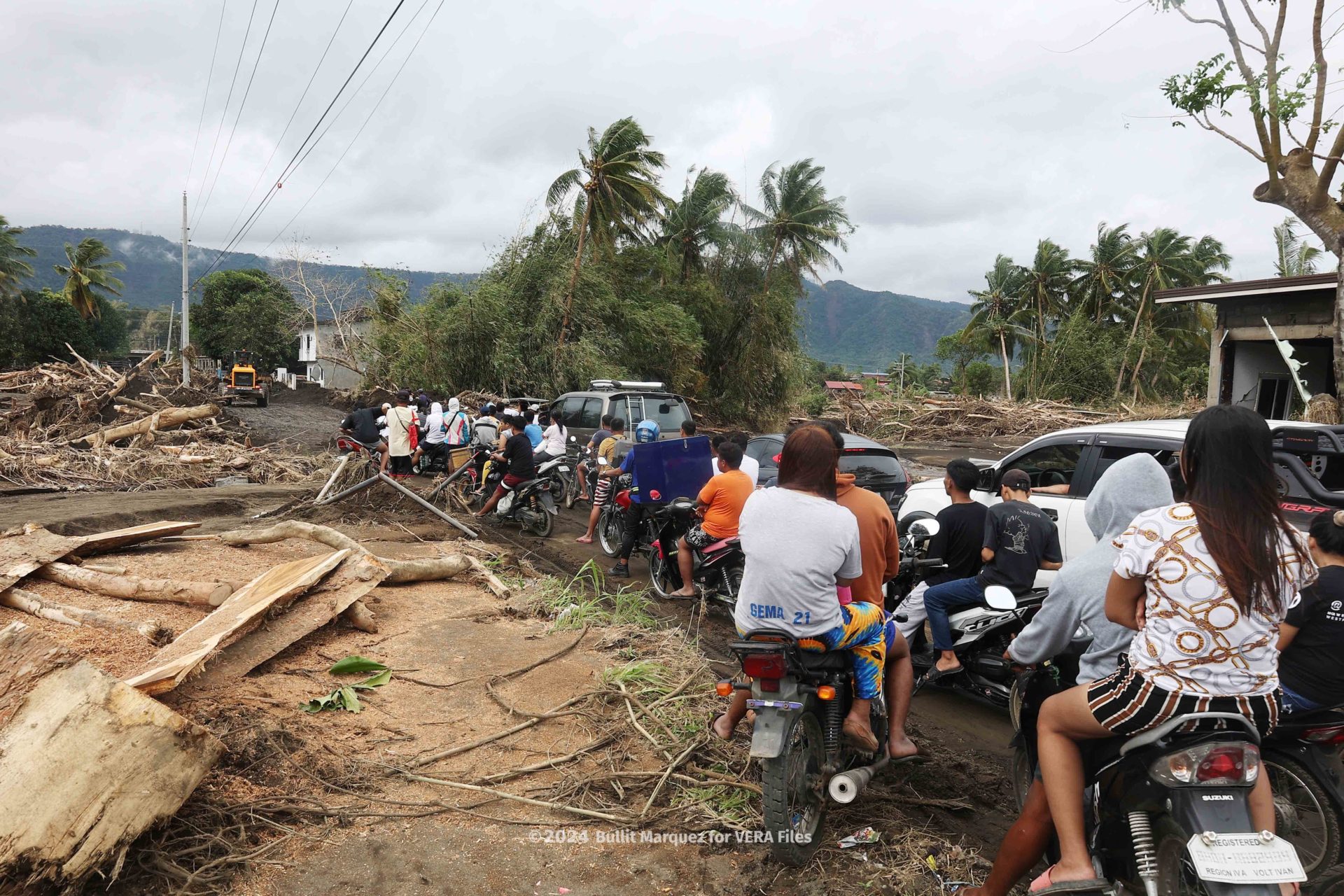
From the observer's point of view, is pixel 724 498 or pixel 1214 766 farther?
pixel 724 498

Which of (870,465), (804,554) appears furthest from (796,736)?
(870,465)

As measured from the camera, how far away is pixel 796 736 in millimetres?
3381

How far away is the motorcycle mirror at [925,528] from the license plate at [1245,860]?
10.9 ft

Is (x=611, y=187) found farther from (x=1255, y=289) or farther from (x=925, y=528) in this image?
(x=925, y=528)

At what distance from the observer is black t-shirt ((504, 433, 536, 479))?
1110 cm

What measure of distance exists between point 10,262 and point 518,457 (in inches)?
1978

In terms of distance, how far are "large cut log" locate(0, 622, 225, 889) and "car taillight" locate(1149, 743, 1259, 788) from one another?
3.54 m

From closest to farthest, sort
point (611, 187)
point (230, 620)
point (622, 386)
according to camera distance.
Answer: point (230, 620) → point (622, 386) → point (611, 187)

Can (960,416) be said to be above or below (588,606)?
above

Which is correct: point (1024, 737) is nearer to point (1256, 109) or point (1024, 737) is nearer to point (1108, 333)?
point (1256, 109)

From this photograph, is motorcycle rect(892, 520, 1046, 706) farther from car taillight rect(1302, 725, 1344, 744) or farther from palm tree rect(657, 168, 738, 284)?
palm tree rect(657, 168, 738, 284)

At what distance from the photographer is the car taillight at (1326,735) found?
3277mm

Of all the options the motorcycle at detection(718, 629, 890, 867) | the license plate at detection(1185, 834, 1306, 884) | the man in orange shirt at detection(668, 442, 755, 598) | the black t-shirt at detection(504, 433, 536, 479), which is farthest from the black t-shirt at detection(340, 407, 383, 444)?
the license plate at detection(1185, 834, 1306, 884)

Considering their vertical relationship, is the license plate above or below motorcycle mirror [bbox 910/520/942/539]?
below
